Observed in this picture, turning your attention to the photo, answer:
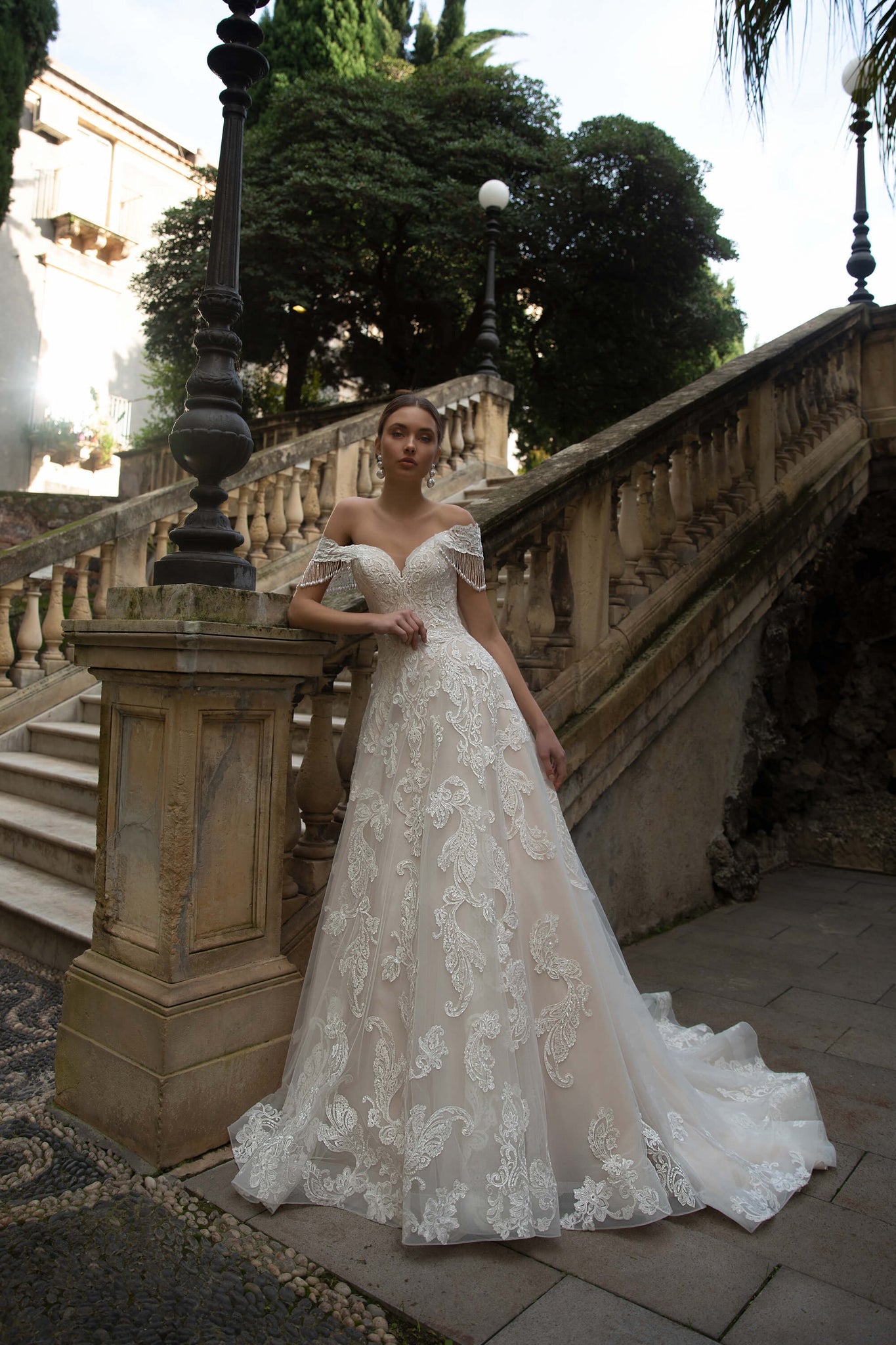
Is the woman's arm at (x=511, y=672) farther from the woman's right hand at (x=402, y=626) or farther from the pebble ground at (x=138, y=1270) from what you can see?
the pebble ground at (x=138, y=1270)

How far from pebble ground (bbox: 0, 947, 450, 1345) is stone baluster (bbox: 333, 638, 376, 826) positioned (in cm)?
119

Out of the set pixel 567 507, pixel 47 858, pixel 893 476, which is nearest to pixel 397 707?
pixel 567 507

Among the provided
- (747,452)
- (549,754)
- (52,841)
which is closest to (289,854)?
(549,754)

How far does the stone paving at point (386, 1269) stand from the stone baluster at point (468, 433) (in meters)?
7.95

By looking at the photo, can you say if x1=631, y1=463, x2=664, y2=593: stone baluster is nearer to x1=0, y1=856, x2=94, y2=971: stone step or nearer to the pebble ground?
x1=0, y1=856, x2=94, y2=971: stone step

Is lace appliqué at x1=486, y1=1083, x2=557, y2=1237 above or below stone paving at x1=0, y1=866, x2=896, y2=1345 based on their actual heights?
above

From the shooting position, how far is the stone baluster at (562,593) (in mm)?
4102

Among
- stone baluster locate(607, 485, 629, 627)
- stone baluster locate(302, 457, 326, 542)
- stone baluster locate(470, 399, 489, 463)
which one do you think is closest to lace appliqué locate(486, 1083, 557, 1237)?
stone baluster locate(607, 485, 629, 627)

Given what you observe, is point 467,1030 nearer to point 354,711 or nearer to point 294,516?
point 354,711

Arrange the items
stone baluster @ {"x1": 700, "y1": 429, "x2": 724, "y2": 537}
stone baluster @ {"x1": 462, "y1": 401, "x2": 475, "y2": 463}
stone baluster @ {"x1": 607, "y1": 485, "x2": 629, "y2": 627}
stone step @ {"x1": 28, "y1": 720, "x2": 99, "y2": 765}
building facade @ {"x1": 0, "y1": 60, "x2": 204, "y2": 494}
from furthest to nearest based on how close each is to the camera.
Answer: building facade @ {"x1": 0, "y1": 60, "x2": 204, "y2": 494}, stone baluster @ {"x1": 462, "y1": 401, "x2": 475, "y2": 463}, stone step @ {"x1": 28, "y1": 720, "x2": 99, "y2": 765}, stone baluster @ {"x1": 700, "y1": 429, "x2": 724, "y2": 537}, stone baluster @ {"x1": 607, "y1": 485, "x2": 629, "y2": 627}

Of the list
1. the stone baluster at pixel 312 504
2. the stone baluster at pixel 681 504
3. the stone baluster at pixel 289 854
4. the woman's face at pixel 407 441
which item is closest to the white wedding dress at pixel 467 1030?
the woman's face at pixel 407 441

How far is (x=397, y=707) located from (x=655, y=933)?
2.79 metres

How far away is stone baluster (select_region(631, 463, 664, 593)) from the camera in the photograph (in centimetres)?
474

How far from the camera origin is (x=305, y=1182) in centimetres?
231
